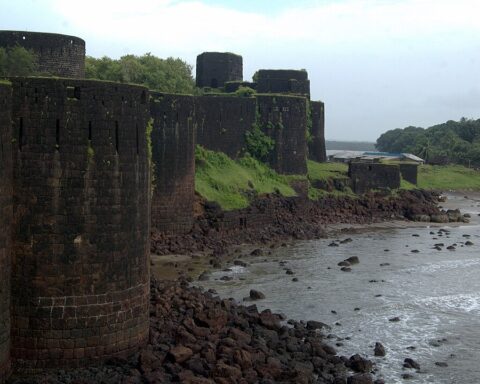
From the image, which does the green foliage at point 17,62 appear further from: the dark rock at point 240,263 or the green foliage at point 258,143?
the green foliage at point 258,143

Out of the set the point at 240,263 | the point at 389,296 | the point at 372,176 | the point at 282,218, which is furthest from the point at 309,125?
the point at 389,296

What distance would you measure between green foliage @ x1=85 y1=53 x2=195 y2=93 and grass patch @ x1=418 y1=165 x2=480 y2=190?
2735 centimetres

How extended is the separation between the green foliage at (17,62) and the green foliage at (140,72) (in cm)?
806

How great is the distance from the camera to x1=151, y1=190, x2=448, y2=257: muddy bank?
30.2m

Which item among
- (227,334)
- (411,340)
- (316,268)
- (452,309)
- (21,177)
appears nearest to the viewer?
(21,177)

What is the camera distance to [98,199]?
13648 mm

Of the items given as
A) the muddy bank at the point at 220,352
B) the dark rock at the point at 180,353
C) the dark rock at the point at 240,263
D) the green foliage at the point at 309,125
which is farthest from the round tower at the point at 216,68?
the dark rock at the point at 180,353

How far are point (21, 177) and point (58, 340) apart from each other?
2926 mm

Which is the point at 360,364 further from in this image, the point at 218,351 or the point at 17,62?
the point at 17,62

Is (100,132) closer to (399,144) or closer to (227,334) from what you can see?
(227,334)

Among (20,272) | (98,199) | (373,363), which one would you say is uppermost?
(98,199)

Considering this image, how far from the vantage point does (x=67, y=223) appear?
13.3 m

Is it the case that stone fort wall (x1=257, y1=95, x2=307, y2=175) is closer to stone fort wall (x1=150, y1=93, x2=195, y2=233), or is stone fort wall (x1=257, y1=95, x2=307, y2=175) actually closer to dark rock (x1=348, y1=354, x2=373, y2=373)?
stone fort wall (x1=150, y1=93, x2=195, y2=233)

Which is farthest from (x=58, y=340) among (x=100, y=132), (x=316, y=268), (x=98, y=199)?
(x=316, y=268)
